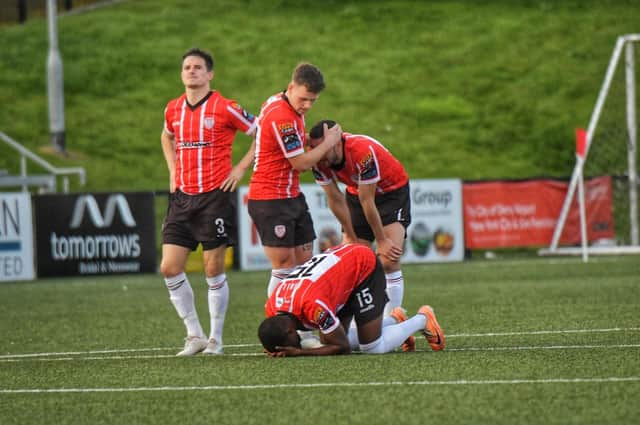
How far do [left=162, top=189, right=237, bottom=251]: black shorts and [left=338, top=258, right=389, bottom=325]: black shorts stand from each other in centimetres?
109

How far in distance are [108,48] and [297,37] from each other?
19.1 feet

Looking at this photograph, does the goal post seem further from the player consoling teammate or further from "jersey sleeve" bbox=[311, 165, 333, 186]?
the player consoling teammate

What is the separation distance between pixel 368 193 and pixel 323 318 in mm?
1476

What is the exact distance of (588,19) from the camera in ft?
125

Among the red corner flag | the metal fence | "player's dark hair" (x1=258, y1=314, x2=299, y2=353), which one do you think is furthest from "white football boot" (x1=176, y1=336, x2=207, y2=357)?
the metal fence

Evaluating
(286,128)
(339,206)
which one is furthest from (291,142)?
(339,206)

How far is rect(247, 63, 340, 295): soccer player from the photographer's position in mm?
8266

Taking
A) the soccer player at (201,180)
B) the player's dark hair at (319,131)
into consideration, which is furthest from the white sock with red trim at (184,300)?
the player's dark hair at (319,131)

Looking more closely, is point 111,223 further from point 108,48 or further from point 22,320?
point 108,48

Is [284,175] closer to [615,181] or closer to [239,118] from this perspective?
[239,118]

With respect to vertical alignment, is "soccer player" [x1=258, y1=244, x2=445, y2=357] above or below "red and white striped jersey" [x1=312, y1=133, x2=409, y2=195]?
below

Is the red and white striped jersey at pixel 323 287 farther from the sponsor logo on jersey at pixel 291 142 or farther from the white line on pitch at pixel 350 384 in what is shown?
the white line on pitch at pixel 350 384

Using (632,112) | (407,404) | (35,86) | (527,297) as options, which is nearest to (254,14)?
(35,86)

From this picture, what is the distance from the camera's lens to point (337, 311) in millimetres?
7828
